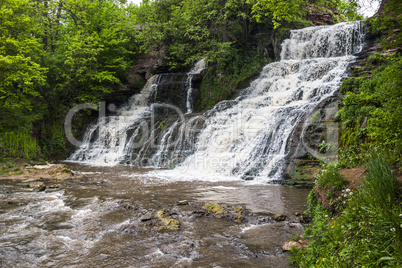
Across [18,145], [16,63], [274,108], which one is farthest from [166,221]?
[18,145]

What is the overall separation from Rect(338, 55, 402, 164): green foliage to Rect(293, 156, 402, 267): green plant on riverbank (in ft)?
1.87

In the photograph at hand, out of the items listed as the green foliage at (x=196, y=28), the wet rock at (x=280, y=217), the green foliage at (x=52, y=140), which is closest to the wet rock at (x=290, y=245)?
the wet rock at (x=280, y=217)

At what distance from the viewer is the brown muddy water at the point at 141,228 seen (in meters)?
3.76

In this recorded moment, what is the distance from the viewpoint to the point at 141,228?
4.84 m

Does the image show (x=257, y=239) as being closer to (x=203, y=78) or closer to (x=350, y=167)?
(x=350, y=167)

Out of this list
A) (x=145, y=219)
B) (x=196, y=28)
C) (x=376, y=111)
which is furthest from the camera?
(x=196, y=28)

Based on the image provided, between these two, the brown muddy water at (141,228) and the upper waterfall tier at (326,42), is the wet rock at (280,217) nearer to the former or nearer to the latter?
the brown muddy water at (141,228)

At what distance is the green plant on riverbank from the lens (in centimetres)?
244

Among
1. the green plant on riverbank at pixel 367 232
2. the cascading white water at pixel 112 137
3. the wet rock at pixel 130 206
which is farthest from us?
the cascading white water at pixel 112 137

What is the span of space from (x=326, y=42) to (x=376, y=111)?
14197mm

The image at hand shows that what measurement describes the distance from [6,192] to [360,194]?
8832 millimetres

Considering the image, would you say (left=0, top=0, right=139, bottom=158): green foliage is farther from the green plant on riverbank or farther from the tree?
the green plant on riverbank

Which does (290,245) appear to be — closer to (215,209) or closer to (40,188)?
(215,209)

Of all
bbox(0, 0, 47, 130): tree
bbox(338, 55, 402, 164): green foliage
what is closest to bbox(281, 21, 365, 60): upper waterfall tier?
bbox(338, 55, 402, 164): green foliage
